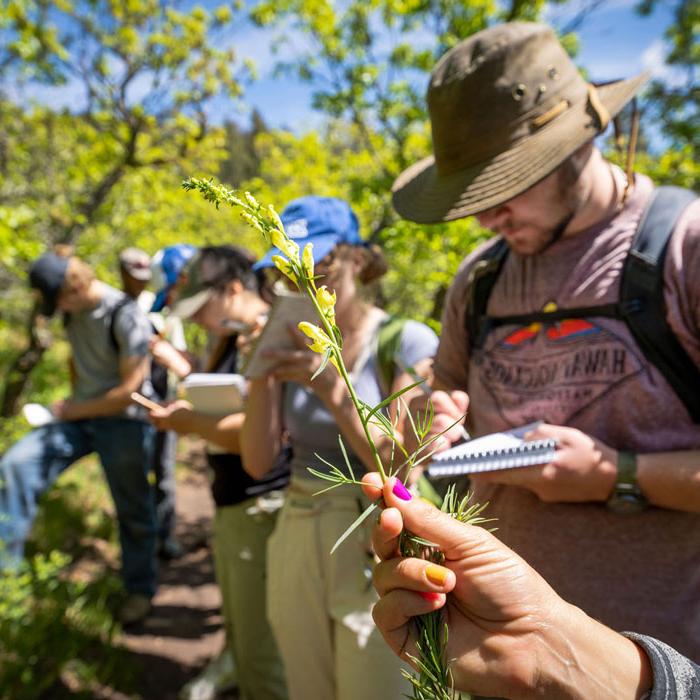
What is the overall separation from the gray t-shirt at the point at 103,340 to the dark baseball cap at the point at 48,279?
26 cm

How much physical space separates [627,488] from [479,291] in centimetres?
68

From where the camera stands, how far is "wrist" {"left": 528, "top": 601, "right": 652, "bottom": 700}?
27.0 inches

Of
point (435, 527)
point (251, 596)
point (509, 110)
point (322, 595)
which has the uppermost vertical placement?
point (509, 110)

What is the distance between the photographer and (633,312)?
1251 mm

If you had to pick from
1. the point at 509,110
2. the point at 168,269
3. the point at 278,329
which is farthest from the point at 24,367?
the point at 509,110

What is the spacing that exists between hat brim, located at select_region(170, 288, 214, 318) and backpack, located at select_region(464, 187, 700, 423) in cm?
165

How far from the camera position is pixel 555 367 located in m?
1.36

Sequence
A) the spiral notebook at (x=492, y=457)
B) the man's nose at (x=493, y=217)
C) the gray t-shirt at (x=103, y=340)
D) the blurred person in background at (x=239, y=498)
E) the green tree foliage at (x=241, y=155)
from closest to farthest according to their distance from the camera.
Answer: the spiral notebook at (x=492, y=457), the man's nose at (x=493, y=217), the blurred person in background at (x=239, y=498), the gray t-shirt at (x=103, y=340), the green tree foliage at (x=241, y=155)

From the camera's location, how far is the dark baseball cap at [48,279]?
128 inches

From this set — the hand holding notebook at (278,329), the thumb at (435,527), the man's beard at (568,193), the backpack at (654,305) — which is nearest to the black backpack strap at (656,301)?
the backpack at (654,305)

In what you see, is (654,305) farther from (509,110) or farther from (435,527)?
(435,527)

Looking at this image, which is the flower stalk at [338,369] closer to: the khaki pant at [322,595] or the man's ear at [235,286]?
the khaki pant at [322,595]

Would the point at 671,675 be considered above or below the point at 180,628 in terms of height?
above

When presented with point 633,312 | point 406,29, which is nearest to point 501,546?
point 633,312
